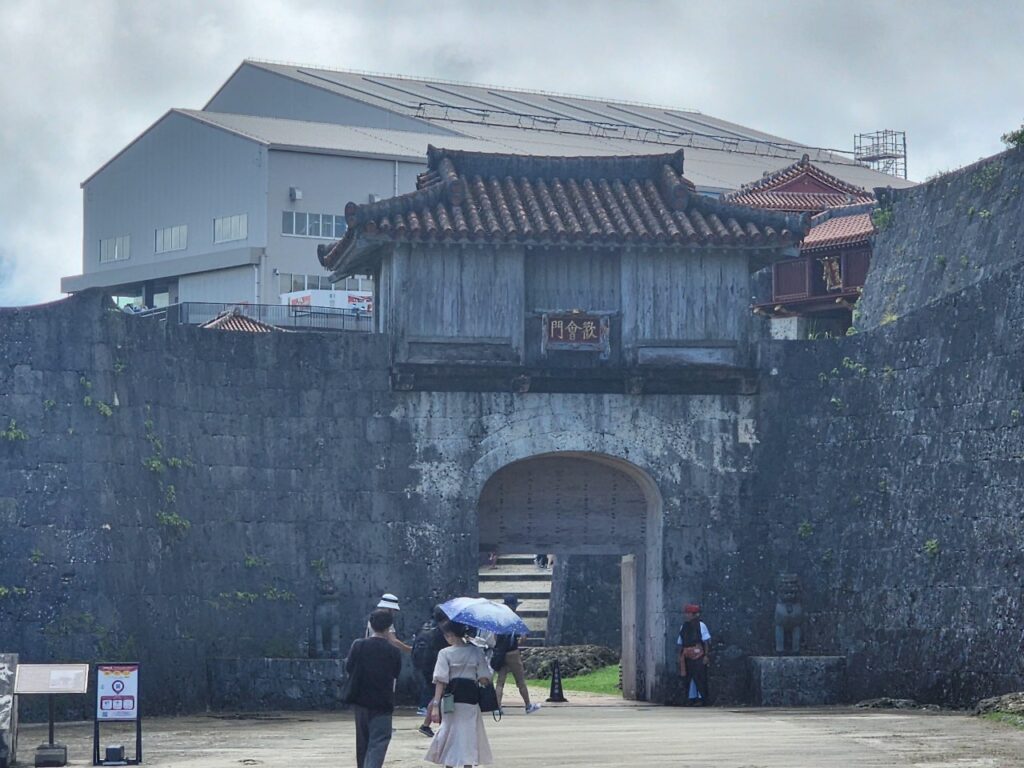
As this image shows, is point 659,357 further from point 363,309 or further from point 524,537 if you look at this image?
point 363,309

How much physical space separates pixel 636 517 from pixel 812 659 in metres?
3.68

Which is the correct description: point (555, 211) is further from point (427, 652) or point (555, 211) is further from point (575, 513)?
point (427, 652)

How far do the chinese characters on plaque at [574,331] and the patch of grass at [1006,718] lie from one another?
8.41 m

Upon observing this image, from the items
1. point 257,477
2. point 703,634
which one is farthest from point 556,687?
point 257,477

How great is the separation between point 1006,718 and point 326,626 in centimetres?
965

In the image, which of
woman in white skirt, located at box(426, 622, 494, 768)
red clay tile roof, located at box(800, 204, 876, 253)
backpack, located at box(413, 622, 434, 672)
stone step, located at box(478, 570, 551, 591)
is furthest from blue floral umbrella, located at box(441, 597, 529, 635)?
red clay tile roof, located at box(800, 204, 876, 253)

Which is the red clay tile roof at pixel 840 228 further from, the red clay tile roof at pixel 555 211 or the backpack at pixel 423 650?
the backpack at pixel 423 650

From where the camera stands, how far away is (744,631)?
87.8 feet

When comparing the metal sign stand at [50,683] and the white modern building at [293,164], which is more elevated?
the white modern building at [293,164]

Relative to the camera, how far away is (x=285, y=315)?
59406mm

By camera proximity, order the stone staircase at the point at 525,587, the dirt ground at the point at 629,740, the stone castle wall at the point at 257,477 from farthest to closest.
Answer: the stone staircase at the point at 525,587, the stone castle wall at the point at 257,477, the dirt ground at the point at 629,740

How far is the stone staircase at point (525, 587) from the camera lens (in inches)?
1666

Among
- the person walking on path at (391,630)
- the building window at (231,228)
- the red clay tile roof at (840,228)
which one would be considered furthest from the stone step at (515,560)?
the person walking on path at (391,630)

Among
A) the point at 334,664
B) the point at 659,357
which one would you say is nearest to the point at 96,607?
the point at 334,664
